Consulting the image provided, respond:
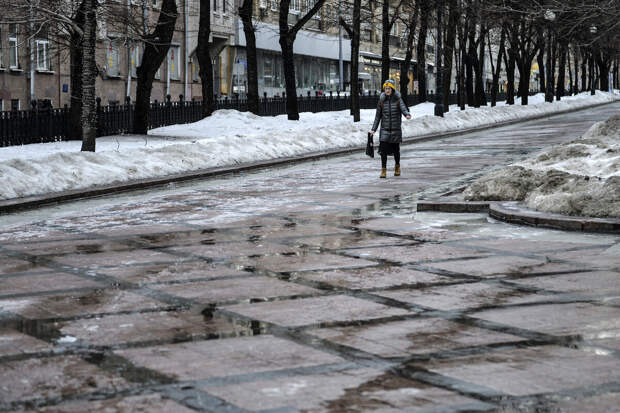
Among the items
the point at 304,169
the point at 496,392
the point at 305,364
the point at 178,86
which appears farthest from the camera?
the point at 178,86

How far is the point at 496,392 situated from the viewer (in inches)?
207

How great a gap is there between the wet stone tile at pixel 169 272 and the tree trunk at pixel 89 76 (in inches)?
472

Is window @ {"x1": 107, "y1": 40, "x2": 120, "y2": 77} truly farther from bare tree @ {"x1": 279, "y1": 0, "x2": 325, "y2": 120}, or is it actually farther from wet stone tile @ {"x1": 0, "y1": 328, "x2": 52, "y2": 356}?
wet stone tile @ {"x1": 0, "y1": 328, "x2": 52, "y2": 356}

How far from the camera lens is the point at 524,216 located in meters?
12.2

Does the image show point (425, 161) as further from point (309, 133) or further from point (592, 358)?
point (592, 358)

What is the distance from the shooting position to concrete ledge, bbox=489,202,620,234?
11430mm

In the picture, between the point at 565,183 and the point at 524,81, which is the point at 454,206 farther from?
the point at 524,81

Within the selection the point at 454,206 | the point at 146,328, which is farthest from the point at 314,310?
the point at 454,206

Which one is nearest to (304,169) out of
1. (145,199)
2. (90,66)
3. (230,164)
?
(230,164)

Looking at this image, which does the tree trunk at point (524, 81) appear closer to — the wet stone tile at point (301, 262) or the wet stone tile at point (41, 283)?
the wet stone tile at point (301, 262)

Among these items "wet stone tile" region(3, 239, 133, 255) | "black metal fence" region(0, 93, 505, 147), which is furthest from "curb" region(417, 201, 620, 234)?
"black metal fence" region(0, 93, 505, 147)

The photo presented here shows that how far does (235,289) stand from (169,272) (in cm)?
113

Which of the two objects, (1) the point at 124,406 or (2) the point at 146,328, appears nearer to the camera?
(1) the point at 124,406

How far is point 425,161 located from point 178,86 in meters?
33.1
